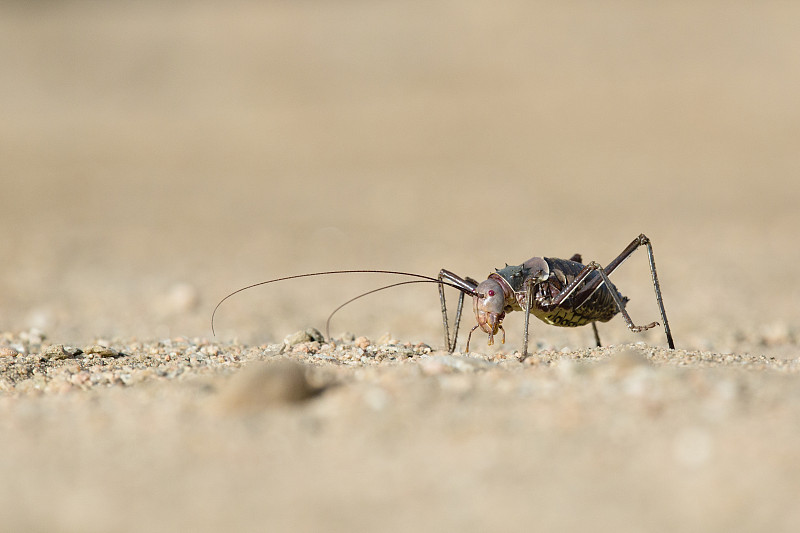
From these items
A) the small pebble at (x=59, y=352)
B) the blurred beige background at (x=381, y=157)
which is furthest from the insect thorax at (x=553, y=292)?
the small pebble at (x=59, y=352)

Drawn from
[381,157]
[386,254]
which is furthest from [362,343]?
[381,157]

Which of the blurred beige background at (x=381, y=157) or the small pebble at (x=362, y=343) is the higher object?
the blurred beige background at (x=381, y=157)

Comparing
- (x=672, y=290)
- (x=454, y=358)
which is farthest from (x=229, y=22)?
(x=454, y=358)

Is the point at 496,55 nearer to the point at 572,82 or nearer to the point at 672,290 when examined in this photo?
Answer: the point at 572,82

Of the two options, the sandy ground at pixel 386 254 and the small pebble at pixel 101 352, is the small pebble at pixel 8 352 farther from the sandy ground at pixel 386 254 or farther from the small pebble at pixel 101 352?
the small pebble at pixel 101 352

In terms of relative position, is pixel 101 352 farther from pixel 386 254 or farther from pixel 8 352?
pixel 386 254

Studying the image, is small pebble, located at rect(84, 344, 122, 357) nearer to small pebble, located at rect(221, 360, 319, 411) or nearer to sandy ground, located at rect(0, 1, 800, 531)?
sandy ground, located at rect(0, 1, 800, 531)
